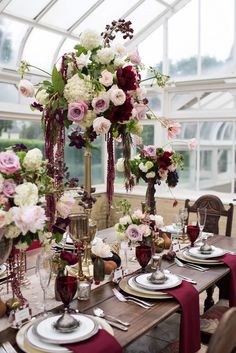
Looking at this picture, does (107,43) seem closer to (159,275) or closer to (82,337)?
(159,275)

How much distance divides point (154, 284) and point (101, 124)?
74 centimetres

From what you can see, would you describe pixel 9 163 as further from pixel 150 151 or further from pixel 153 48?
pixel 153 48

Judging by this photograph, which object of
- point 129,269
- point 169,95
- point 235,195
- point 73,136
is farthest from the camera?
point 169,95

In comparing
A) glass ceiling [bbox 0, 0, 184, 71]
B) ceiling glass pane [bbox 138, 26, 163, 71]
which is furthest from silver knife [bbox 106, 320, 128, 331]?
ceiling glass pane [bbox 138, 26, 163, 71]

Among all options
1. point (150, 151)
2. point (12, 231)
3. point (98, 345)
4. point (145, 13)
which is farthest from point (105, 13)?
point (98, 345)

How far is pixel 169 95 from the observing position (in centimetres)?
546

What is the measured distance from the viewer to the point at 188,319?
176 cm

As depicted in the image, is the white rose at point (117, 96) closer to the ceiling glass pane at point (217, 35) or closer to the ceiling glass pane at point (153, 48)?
the ceiling glass pane at point (217, 35)

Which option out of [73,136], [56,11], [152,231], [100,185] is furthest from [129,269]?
[100,185]

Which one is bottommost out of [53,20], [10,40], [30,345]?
[30,345]

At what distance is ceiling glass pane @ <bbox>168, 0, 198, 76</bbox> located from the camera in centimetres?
518

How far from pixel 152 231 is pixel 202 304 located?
168 centimetres

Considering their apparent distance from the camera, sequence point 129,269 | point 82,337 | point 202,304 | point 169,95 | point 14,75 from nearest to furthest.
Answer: point 82,337, point 129,269, point 202,304, point 14,75, point 169,95

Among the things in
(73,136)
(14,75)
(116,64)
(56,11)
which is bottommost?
(73,136)
